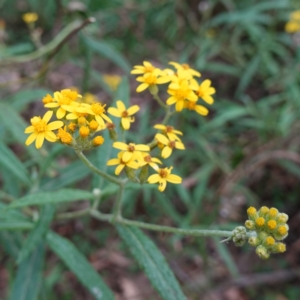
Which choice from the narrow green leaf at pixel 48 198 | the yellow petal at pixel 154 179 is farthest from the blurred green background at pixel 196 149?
the yellow petal at pixel 154 179

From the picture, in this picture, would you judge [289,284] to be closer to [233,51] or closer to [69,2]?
[233,51]

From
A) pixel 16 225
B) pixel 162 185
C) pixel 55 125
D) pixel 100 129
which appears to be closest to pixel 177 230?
pixel 162 185

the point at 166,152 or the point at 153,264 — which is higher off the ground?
the point at 166,152

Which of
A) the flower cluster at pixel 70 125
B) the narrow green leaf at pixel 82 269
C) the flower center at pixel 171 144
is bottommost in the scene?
the narrow green leaf at pixel 82 269

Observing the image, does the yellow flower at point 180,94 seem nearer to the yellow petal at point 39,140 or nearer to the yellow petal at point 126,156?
the yellow petal at point 126,156

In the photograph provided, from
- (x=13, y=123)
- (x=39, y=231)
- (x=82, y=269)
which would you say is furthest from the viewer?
(x=13, y=123)

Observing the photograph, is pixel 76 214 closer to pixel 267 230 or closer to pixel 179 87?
pixel 179 87

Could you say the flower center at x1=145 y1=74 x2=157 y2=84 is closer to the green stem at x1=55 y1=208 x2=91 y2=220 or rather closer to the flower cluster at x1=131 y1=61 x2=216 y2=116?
the flower cluster at x1=131 y1=61 x2=216 y2=116
